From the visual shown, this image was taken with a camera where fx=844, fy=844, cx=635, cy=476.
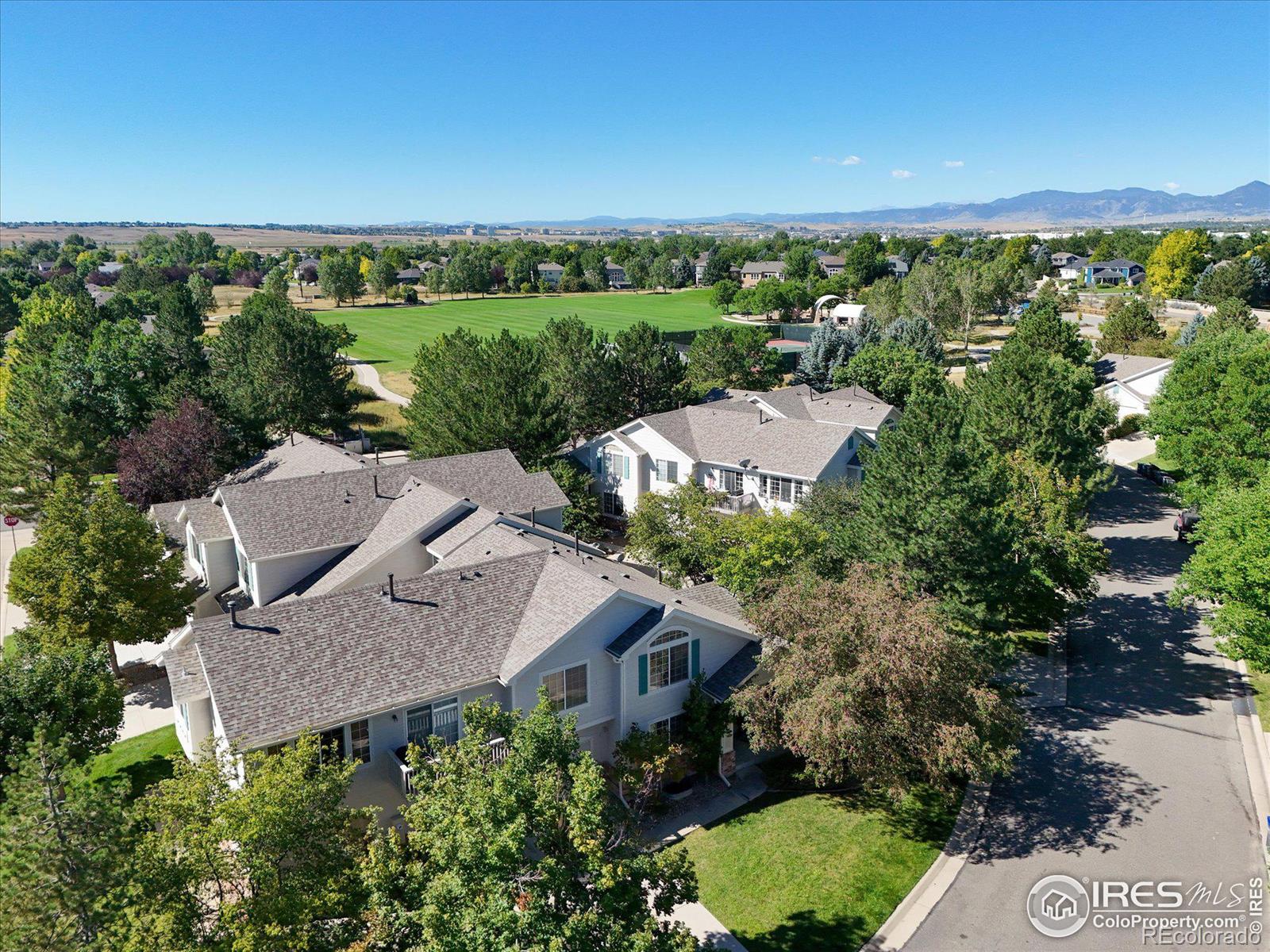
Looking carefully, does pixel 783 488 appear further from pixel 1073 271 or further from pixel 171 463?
pixel 1073 271

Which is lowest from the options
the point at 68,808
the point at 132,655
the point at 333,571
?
the point at 132,655

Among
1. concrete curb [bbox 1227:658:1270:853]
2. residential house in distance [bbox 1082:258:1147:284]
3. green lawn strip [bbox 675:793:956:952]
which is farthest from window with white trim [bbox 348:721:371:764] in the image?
residential house in distance [bbox 1082:258:1147:284]

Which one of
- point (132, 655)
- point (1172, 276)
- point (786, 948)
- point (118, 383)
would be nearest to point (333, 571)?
point (132, 655)

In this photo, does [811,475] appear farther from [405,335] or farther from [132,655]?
[405,335]

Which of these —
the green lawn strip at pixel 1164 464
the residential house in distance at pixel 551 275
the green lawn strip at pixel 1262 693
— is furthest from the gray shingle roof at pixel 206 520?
the residential house in distance at pixel 551 275

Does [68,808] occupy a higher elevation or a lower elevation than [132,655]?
higher

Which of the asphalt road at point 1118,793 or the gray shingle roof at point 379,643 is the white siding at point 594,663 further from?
the asphalt road at point 1118,793

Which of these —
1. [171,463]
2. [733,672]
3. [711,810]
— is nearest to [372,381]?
[171,463]
